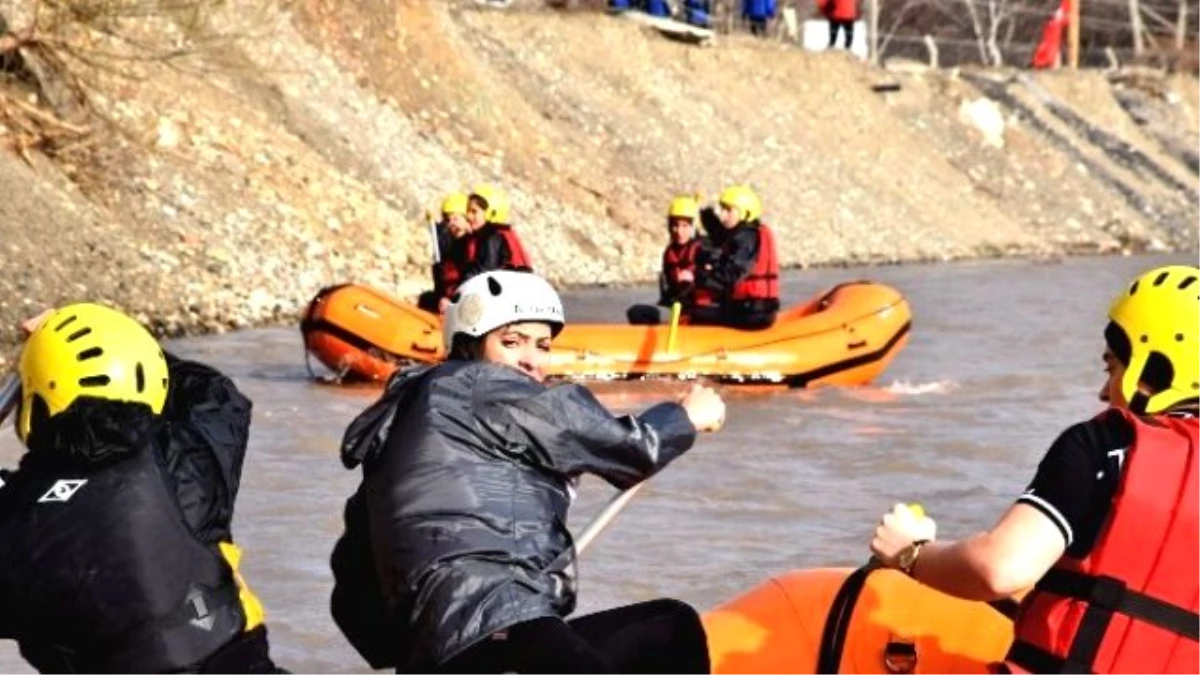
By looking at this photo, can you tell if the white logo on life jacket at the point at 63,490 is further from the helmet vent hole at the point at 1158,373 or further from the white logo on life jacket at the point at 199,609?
the helmet vent hole at the point at 1158,373

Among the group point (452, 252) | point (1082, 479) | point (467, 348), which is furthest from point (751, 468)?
point (1082, 479)

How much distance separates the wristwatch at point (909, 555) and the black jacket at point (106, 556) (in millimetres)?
1170

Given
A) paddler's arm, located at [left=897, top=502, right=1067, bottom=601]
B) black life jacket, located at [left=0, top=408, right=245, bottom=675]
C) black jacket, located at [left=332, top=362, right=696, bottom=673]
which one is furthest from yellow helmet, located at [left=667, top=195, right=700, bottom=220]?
paddler's arm, located at [left=897, top=502, right=1067, bottom=601]

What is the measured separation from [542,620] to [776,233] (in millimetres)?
21936

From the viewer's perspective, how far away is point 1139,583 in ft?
12.8

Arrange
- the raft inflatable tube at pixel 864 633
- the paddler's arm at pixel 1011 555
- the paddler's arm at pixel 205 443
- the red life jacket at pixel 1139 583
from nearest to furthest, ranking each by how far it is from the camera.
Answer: the paddler's arm at pixel 1011 555, the red life jacket at pixel 1139 583, the paddler's arm at pixel 205 443, the raft inflatable tube at pixel 864 633

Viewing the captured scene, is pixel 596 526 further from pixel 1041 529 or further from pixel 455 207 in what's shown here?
pixel 455 207

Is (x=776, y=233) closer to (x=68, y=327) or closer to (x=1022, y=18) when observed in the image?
(x=1022, y=18)

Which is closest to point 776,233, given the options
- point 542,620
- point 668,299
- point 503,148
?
point 503,148

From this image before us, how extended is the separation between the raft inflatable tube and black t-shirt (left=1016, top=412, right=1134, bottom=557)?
1228 millimetres

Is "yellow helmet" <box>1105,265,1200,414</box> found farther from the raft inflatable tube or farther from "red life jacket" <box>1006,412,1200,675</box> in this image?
the raft inflatable tube

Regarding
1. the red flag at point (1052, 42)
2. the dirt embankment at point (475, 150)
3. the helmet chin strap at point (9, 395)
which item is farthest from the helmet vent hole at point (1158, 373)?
the red flag at point (1052, 42)

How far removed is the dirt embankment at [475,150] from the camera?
18.0 metres

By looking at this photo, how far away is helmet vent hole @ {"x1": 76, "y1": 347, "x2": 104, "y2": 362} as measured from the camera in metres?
4.27
